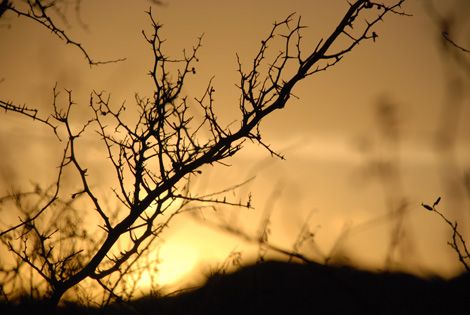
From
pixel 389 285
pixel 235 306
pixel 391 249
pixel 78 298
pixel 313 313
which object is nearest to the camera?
pixel 389 285

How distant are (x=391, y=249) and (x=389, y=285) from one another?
1.41ft

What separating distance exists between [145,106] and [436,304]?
3.73 metres

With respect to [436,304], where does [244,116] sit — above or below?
above

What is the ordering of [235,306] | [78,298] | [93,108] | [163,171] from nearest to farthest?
[163,171] < [93,108] < [78,298] < [235,306]

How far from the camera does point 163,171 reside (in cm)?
515

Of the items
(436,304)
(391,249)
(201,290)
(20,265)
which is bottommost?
(436,304)

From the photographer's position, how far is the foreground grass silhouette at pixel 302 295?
2.77 m

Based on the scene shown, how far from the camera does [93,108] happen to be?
18.2ft

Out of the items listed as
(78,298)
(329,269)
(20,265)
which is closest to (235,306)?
(78,298)

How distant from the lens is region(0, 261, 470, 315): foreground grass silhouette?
2.77 metres

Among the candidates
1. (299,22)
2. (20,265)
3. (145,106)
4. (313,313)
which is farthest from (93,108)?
(313,313)

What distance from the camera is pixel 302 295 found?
1376 cm

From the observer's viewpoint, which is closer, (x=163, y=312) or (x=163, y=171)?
(x=163, y=171)

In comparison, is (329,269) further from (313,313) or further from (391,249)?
(313,313)
